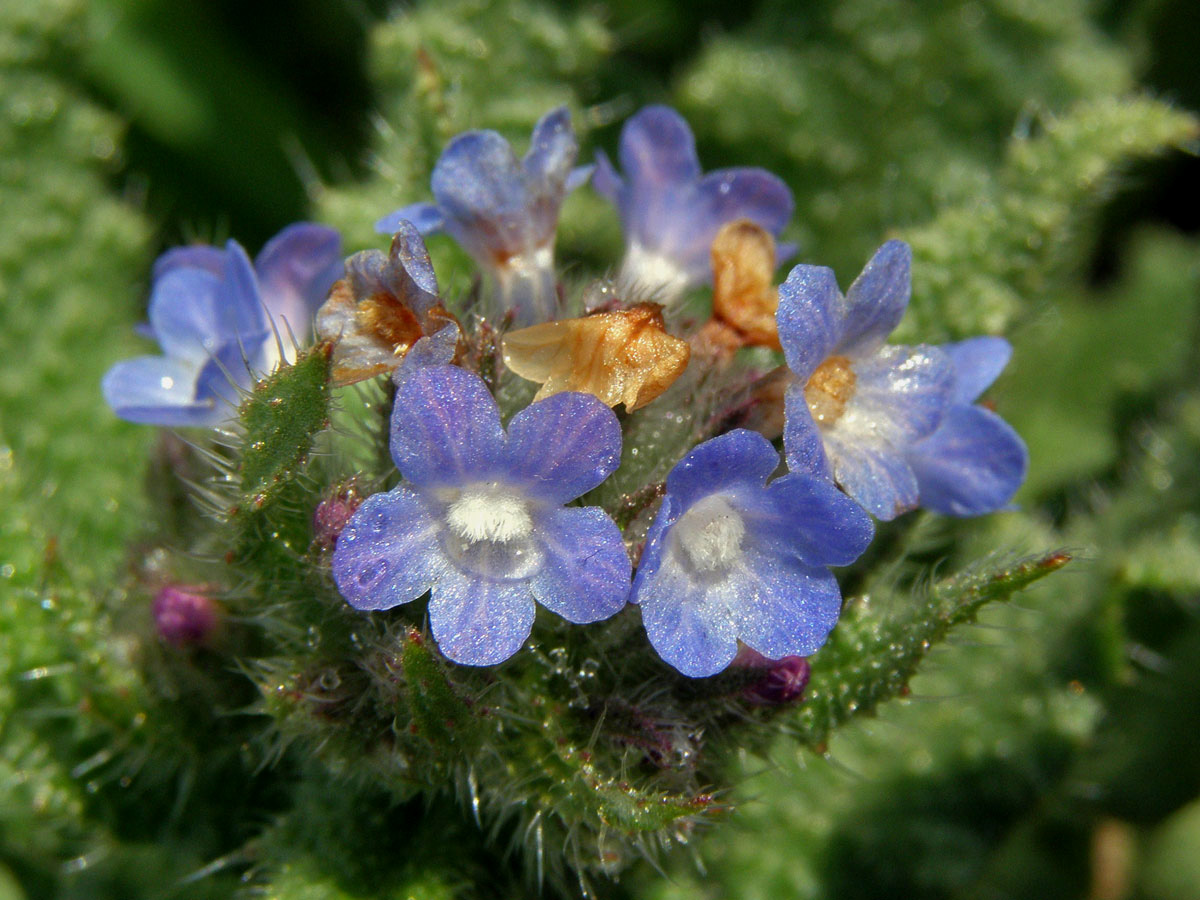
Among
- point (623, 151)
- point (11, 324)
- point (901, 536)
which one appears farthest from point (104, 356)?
point (901, 536)

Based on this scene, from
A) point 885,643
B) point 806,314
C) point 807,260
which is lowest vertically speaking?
point 807,260

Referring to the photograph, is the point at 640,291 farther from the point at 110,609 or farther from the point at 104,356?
the point at 104,356

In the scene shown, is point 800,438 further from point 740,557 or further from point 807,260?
point 807,260

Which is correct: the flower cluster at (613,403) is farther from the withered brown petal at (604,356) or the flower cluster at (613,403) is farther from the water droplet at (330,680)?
the water droplet at (330,680)

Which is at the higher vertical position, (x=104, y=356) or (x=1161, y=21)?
(x=104, y=356)

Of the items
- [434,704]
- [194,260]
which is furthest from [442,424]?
[194,260]

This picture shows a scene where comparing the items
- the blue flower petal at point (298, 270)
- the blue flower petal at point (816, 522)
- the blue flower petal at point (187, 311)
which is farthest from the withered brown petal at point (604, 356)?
the blue flower petal at point (187, 311)
